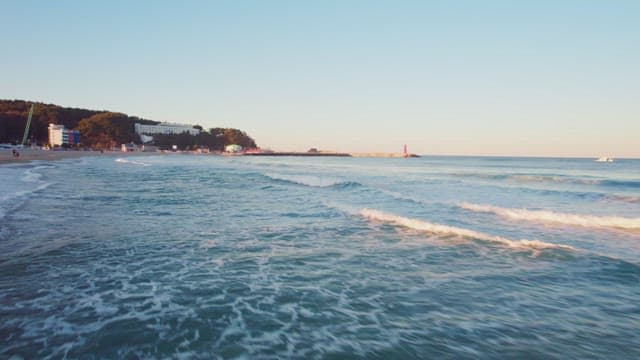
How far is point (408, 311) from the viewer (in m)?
5.93

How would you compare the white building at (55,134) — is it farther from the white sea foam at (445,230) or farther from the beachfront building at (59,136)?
the white sea foam at (445,230)

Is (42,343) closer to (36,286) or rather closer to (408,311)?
(36,286)

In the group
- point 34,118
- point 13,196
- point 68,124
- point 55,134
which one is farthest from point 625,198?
point 68,124

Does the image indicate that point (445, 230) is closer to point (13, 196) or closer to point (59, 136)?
point (13, 196)

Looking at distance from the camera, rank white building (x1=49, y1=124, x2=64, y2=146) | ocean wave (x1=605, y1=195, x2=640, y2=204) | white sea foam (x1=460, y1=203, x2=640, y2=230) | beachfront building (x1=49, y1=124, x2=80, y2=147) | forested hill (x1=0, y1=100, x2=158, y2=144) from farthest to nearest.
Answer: white building (x1=49, y1=124, x2=64, y2=146) → beachfront building (x1=49, y1=124, x2=80, y2=147) → forested hill (x1=0, y1=100, x2=158, y2=144) → ocean wave (x1=605, y1=195, x2=640, y2=204) → white sea foam (x1=460, y1=203, x2=640, y2=230)

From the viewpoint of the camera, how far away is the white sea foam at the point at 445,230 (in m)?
10.5

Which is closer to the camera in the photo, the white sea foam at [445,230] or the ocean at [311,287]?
the ocean at [311,287]

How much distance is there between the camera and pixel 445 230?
40.4ft

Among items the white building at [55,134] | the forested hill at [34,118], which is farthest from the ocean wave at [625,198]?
the white building at [55,134]

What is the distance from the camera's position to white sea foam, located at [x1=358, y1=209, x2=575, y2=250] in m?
10.5

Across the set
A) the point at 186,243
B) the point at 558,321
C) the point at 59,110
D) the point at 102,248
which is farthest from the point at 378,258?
the point at 59,110

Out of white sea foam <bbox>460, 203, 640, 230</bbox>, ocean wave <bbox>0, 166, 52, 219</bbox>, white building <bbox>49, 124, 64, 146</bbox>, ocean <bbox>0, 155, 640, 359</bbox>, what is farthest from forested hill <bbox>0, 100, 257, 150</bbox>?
white sea foam <bbox>460, 203, 640, 230</bbox>

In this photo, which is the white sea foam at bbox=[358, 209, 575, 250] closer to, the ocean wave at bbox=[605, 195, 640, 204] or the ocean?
the ocean

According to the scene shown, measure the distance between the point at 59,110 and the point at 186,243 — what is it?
18644 centimetres
